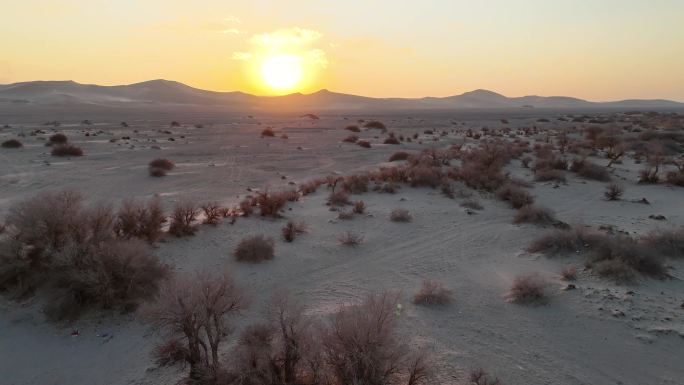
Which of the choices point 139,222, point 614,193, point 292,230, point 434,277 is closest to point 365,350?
point 434,277

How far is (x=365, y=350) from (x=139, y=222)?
7437 millimetres

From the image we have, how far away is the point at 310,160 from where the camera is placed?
26141 millimetres

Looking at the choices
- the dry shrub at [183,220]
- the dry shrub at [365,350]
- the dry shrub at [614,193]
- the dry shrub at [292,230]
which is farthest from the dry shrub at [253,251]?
the dry shrub at [614,193]

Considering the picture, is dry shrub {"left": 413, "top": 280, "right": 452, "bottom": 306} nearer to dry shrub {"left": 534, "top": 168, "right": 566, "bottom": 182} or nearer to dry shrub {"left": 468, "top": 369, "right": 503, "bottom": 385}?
dry shrub {"left": 468, "top": 369, "right": 503, "bottom": 385}

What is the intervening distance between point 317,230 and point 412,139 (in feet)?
87.2

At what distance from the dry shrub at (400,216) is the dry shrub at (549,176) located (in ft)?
28.8

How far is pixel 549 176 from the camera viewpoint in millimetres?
19016

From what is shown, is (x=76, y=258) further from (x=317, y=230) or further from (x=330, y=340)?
(x=317, y=230)

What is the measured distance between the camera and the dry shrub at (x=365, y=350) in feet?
16.9

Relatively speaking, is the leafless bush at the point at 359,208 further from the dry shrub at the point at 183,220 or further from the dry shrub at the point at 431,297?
the dry shrub at the point at 431,297

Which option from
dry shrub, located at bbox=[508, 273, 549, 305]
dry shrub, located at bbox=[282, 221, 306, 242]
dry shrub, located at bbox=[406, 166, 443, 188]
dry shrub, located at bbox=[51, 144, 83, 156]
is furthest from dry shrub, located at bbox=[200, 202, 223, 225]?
dry shrub, located at bbox=[51, 144, 83, 156]

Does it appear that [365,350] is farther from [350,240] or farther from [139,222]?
[139,222]

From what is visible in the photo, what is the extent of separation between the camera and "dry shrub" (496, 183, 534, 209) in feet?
48.3

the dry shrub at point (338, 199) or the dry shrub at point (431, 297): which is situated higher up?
the dry shrub at point (338, 199)
